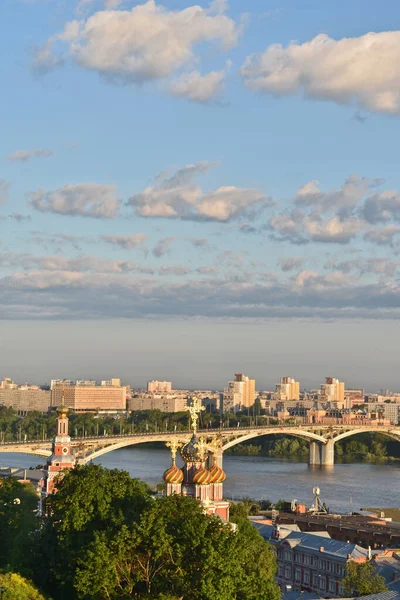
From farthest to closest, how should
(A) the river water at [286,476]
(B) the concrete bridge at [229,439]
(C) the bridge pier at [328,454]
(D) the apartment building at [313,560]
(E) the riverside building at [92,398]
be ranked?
1. (E) the riverside building at [92,398]
2. (C) the bridge pier at [328,454]
3. (B) the concrete bridge at [229,439]
4. (A) the river water at [286,476]
5. (D) the apartment building at [313,560]

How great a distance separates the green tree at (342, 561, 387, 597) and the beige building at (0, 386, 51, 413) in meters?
78.7

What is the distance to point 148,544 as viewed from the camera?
1150 centimetres

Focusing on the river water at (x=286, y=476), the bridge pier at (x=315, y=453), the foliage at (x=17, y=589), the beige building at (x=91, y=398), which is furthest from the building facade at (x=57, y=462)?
the beige building at (x=91, y=398)

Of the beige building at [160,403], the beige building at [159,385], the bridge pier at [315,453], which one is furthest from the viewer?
the beige building at [159,385]

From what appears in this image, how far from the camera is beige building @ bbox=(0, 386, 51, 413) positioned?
95.1 m

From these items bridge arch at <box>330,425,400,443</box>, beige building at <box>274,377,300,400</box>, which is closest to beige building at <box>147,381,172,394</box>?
beige building at <box>274,377,300,400</box>

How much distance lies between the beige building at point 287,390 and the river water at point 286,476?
5081cm

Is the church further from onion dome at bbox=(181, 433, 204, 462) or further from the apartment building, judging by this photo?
the apartment building

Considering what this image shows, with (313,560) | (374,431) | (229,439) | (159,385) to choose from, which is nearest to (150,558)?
(313,560)

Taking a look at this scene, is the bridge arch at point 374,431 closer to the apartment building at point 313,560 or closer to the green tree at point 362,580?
the apartment building at point 313,560

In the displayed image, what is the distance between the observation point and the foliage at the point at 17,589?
11156 mm

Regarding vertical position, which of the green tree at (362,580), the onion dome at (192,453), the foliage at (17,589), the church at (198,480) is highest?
the onion dome at (192,453)

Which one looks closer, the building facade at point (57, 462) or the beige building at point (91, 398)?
the building facade at point (57, 462)

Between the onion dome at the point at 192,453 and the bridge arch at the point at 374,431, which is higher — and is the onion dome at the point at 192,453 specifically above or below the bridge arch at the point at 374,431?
below
